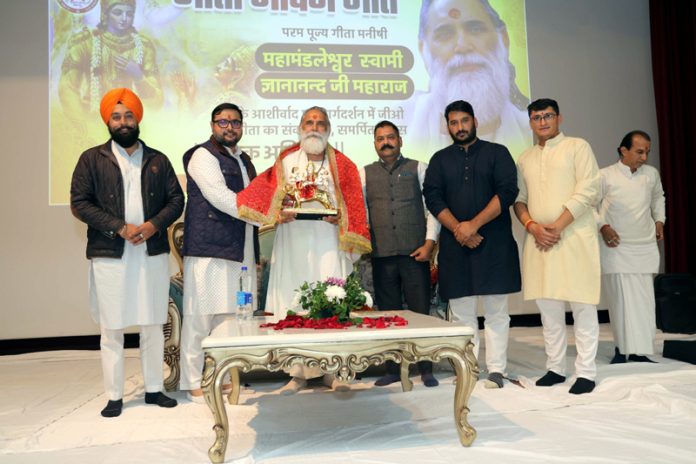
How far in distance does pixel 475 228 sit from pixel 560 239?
1.69ft

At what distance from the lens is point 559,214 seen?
3.68m

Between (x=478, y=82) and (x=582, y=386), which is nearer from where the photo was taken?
(x=582, y=386)

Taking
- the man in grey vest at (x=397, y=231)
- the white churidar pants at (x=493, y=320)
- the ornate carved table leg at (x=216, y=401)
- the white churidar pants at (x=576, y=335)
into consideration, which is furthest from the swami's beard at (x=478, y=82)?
the ornate carved table leg at (x=216, y=401)

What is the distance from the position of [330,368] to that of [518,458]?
829 millimetres

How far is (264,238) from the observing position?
177 inches

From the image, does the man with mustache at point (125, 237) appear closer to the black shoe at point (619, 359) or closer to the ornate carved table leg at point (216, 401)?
the ornate carved table leg at point (216, 401)

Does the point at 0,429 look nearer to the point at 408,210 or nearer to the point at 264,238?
the point at 264,238

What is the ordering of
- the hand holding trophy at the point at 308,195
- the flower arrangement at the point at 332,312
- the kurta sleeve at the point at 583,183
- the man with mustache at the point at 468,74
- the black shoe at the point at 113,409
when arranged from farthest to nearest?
the man with mustache at the point at 468,74 → the kurta sleeve at the point at 583,183 → the hand holding trophy at the point at 308,195 → the black shoe at the point at 113,409 → the flower arrangement at the point at 332,312

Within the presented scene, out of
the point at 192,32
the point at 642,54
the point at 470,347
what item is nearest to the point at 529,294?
the point at 470,347

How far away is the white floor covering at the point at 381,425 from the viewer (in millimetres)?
2502

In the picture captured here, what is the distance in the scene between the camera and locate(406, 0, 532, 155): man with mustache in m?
6.23

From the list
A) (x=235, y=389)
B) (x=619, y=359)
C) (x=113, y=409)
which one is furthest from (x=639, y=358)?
(x=113, y=409)

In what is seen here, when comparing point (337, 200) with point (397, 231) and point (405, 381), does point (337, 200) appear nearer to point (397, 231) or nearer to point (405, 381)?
point (397, 231)

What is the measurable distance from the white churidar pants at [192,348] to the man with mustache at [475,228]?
5.00 ft
